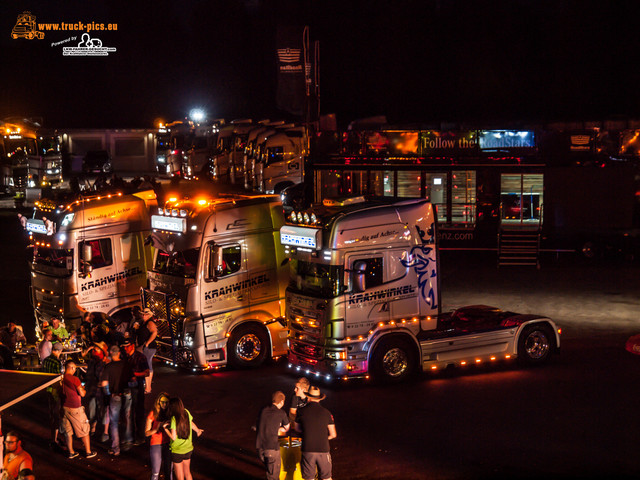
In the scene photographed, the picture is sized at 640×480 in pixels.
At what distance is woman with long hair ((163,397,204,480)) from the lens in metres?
10.1

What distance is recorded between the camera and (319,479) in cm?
977

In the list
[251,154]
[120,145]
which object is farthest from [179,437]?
[120,145]

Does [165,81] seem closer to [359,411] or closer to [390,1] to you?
[390,1]

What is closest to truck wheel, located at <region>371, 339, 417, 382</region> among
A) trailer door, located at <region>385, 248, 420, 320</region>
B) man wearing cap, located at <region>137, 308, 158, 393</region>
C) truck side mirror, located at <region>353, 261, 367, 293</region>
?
trailer door, located at <region>385, 248, 420, 320</region>

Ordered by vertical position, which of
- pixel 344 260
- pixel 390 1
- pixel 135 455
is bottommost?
pixel 135 455

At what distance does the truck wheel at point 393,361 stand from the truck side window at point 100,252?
296 inches

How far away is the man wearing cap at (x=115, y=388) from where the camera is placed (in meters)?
12.1

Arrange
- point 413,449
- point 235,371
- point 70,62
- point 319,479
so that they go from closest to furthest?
point 319,479 → point 413,449 → point 235,371 → point 70,62

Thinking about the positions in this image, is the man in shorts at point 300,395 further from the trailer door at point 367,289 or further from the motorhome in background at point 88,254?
the motorhome in background at point 88,254

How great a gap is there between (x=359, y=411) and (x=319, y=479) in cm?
405

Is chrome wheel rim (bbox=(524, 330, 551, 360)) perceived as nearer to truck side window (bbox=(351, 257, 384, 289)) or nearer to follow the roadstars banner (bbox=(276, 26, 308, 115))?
truck side window (bbox=(351, 257, 384, 289))

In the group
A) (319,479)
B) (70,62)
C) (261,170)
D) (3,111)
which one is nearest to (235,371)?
(319,479)

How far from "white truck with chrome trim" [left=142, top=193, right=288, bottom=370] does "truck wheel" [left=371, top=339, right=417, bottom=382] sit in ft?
9.36

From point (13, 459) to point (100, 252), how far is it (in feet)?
32.1
